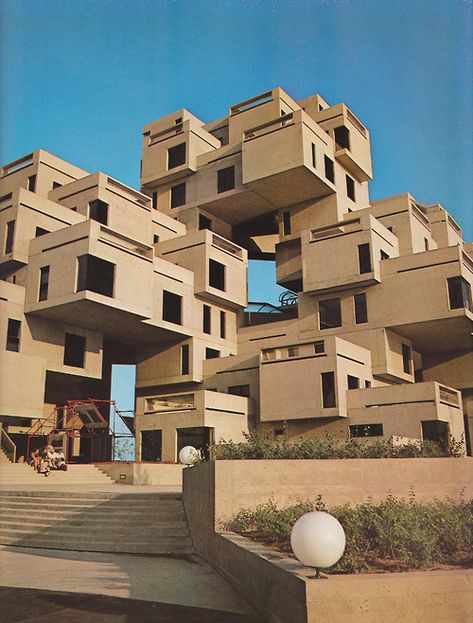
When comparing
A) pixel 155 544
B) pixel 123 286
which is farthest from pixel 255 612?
pixel 123 286

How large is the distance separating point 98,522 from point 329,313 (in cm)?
2770

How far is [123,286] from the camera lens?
37.5m

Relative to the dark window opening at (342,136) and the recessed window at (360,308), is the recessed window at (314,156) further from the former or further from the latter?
the recessed window at (360,308)

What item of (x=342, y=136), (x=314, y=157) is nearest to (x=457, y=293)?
(x=314, y=157)

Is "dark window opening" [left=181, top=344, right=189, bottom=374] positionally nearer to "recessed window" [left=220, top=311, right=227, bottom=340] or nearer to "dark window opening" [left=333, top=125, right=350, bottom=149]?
"recessed window" [left=220, top=311, right=227, bottom=340]

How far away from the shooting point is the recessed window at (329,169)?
153 feet

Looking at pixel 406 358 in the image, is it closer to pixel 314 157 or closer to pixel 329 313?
pixel 329 313

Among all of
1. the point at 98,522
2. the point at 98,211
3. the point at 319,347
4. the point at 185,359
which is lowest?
the point at 98,522

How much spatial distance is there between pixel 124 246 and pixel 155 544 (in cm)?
2600

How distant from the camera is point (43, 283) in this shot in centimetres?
3728

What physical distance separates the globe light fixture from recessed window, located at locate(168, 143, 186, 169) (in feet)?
152

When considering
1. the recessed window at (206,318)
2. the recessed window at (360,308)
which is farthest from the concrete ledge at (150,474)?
the recessed window at (360,308)

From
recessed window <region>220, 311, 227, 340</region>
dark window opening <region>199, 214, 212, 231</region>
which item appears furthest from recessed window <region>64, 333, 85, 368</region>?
dark window opening <region>199, 214, 212, 231</region>

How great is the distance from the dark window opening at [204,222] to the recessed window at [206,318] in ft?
26.3
